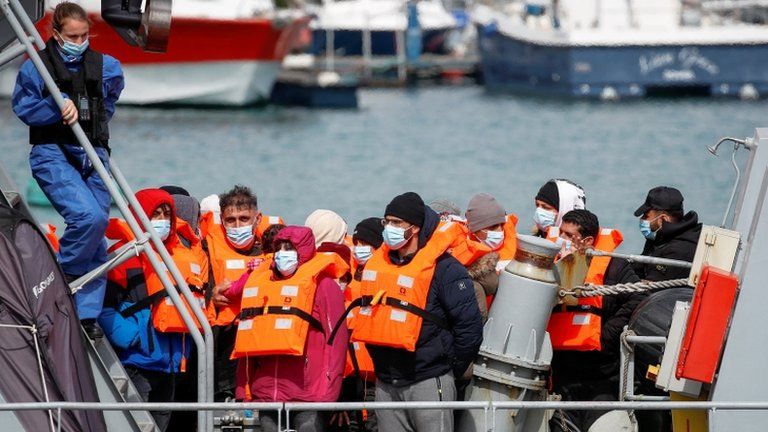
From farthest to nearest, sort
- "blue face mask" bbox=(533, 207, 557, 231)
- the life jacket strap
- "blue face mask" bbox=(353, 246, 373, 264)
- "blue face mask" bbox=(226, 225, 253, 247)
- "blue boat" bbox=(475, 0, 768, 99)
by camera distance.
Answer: "blue boat" bbox=(475, 0, 768, 99) < "blue face mask" bbox=(533, 207, 557, 231) < "blue face mask" bbox=(353, 246, 373, 264) < "blue face mask" bbox=(226, 225, 253, 247) < the life jacket strap

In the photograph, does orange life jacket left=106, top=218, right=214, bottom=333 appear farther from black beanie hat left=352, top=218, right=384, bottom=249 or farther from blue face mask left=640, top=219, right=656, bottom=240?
blue face mask left=640, top=219, right=656, bottom=240

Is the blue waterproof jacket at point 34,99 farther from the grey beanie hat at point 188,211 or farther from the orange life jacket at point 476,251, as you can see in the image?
the orange life jacket at point 476,251

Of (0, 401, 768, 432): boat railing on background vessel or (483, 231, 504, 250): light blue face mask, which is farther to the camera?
(483, 231, 504, 250): light blue face mask

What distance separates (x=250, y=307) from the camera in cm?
739

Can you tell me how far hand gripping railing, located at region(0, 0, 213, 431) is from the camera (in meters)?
6.55

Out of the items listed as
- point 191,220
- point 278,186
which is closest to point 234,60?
point 278,186

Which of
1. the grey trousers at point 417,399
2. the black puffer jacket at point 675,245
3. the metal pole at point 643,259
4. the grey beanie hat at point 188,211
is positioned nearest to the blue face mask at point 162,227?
the grey beanie hat at point 188,211

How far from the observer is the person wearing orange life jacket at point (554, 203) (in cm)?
884

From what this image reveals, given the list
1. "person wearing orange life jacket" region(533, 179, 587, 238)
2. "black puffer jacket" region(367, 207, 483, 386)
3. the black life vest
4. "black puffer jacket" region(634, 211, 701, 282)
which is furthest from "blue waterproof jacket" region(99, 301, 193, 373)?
"black puffer jacket" region(634, 211, 701, 282)

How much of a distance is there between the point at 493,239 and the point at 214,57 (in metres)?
38.1

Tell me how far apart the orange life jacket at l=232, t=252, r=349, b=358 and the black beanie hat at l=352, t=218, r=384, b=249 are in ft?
3.06

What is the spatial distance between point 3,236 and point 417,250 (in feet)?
6.67

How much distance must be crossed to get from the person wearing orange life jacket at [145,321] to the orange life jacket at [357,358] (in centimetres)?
88

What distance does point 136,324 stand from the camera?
7.70m
